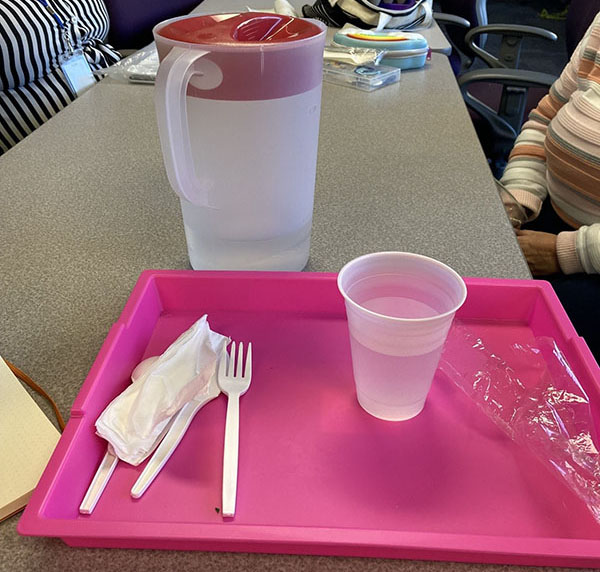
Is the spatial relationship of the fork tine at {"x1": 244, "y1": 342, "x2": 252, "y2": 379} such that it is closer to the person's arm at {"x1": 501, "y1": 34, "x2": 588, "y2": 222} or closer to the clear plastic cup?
the clear plastic cup

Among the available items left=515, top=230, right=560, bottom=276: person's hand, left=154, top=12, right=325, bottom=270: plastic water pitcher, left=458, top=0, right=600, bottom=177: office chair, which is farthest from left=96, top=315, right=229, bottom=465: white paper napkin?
left=458, top=0, right=600, bottom=177: office chair

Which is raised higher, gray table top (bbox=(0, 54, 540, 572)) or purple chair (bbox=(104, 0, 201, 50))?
gray table top (bbox=(0, 54, 540, 572))

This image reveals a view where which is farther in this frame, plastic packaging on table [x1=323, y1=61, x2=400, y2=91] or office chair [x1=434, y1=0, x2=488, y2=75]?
office chair [x1=434, y1=0, x2=488, y2=75]

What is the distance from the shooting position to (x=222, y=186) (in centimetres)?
48

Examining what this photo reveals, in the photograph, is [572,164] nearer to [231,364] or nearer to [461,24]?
[231,364]

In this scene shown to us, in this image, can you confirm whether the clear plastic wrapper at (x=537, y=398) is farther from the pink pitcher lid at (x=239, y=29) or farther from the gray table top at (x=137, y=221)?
the pink pitcher lid at (x=239, y=29)

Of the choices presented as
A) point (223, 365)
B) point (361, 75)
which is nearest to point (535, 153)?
point (361, 75)

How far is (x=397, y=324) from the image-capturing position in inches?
14.2

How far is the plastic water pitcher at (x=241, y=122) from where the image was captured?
1.36 feet

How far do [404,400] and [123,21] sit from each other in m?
2.30

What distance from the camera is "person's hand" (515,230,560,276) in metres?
0.93

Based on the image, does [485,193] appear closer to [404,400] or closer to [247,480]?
[404,400]

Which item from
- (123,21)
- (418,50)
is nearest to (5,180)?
(418,50)

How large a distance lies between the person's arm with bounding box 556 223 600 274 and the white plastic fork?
0.66 meters
